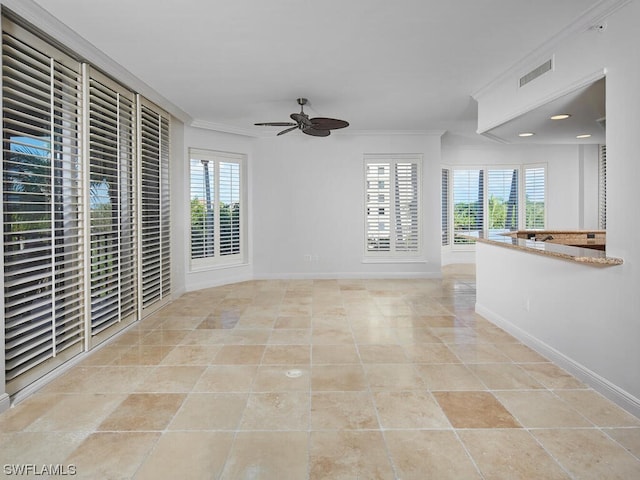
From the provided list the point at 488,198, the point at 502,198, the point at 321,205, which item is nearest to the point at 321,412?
the point at 321,205

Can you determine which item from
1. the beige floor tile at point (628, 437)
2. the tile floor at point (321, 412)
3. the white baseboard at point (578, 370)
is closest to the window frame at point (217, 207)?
the tile floor at point (321, 412)

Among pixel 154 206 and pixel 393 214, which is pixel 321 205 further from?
pixel 154 206

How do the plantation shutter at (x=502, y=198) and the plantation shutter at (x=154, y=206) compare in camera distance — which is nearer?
the plantation shutter at (x=154, y=206)

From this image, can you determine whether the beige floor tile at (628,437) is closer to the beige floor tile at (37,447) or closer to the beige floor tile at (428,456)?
the beige floor tile at (428,456)

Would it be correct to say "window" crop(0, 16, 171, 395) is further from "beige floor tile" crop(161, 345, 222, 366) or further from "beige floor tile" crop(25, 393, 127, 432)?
"beige floor tile" crop(161, 345, 222, 366)

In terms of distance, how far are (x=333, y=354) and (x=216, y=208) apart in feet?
12.8

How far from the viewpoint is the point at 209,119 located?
5.95 m

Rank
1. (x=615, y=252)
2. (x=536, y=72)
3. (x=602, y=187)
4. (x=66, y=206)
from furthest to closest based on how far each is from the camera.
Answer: (x=602, y=187)
(x=536, y=72)
(x=66, y=206)
(x=615, y=252)

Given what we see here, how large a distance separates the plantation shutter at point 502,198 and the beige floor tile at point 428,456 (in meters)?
7.38

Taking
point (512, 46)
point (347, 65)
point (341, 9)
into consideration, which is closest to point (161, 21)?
point (341, 9)

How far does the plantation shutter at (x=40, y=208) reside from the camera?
97.5 inches

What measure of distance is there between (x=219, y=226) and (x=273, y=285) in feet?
4.45

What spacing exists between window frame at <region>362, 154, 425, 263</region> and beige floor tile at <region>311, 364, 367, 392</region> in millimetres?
4165

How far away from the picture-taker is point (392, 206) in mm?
7051
